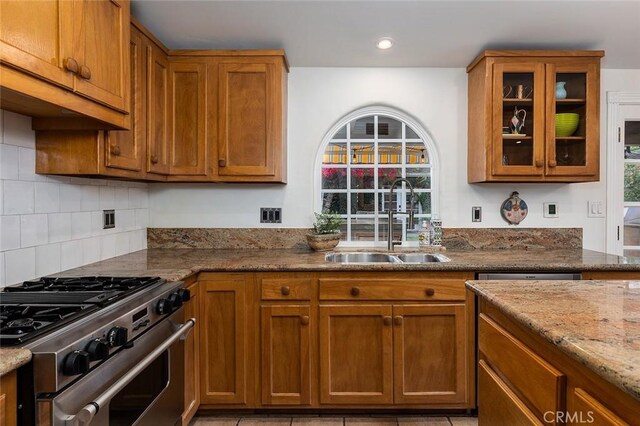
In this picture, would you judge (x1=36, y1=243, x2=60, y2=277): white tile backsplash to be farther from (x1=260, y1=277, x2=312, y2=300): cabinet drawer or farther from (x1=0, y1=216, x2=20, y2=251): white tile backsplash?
(x1=260, y1=277, x2=312, y2=300): cabinet drawer

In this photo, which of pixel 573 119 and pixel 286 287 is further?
pixel 573 119

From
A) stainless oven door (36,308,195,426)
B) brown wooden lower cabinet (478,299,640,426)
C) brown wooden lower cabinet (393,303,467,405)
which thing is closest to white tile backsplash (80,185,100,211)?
stainless oven door (36,308,195,426)

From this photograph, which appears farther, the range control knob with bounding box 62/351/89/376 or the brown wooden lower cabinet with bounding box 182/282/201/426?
the brown wooden lower cabinet with bounding box 182/282/201/426

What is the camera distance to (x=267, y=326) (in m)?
2.22

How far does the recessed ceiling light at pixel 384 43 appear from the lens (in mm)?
2456

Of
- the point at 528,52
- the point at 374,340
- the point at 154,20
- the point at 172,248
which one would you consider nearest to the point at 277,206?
the point at 172,248

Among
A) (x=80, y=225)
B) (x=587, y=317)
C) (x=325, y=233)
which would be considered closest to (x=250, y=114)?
(x=325, y=233)

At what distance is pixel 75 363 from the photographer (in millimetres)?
1071

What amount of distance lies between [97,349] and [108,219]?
1.44 m

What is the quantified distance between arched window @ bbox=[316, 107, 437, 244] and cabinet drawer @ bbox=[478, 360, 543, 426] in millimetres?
1674

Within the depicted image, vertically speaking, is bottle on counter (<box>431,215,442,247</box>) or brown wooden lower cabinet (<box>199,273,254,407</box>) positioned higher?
bottle on counter (<box>431,215,442,247</box>)

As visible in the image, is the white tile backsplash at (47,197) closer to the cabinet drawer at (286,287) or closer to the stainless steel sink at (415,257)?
the cabinet drawer at (286,287)

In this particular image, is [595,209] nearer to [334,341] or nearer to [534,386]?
[334,341]

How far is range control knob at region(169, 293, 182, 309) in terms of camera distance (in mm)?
1689
